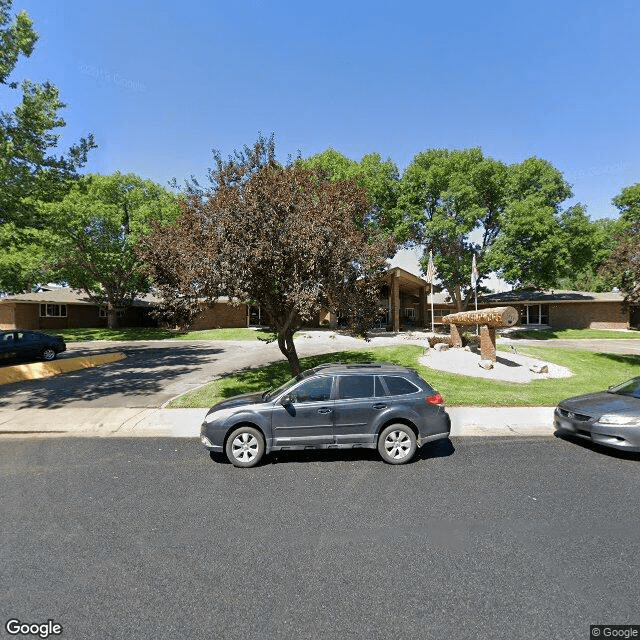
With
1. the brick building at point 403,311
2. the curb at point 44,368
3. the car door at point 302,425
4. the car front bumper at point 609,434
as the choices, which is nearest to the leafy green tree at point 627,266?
the car front bumper at point 609,434

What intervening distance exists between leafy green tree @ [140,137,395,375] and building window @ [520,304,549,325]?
33132 mm

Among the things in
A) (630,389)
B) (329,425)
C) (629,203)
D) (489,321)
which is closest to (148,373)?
(329,425)

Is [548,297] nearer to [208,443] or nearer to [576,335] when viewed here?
[576,335]

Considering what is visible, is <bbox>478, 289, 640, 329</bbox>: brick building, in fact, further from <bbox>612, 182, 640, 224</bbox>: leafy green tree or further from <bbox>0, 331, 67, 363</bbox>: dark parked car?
<bbox>0, 331, 67, 363</bbox>: dark parked car

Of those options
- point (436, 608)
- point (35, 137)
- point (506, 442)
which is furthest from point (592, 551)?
point (35, 137)

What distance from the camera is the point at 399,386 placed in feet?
22.2

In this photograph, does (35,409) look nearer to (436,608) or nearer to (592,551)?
(436,608)

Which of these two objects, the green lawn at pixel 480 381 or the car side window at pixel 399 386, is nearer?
the car side window at pixel 399 386

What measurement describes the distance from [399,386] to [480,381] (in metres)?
7.73

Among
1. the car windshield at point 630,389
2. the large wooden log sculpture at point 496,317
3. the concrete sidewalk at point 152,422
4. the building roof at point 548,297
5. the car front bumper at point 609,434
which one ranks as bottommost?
the concrete sidewalk at point 152,422

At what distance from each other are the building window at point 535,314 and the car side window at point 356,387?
38022 mm

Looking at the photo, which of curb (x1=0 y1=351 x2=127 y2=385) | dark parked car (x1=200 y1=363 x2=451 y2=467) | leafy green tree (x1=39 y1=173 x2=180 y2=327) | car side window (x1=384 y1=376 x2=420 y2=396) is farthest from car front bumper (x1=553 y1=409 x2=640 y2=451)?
leafy green tree (x1=39 y1=173 x2=180 y2=327)

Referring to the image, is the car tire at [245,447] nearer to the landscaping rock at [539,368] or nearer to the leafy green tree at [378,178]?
the landscaping rock at [539,368]

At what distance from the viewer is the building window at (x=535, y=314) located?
126 feet
